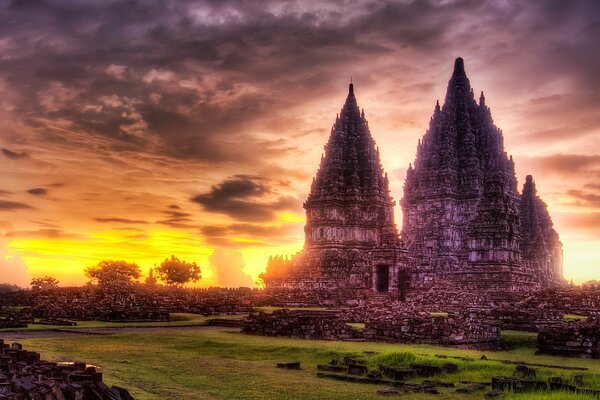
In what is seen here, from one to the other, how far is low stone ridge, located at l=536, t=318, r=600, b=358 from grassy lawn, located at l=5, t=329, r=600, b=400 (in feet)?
2.75

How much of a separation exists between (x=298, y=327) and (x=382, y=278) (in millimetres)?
23553

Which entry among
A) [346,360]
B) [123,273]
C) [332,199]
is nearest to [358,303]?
[332,199]

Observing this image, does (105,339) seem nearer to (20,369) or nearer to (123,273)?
(20,369)

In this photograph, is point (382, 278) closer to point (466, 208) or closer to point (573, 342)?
point (466, 208)

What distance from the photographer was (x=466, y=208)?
59.8 metres

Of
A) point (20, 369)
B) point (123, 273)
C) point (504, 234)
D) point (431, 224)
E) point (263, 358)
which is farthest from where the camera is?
point (123, 273)

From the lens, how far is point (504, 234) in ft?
167

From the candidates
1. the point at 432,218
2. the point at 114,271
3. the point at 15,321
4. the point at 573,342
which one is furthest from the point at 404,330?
the point at 114,271

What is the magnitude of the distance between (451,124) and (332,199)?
1331cm

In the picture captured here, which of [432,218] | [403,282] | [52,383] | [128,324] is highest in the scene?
[432,218]

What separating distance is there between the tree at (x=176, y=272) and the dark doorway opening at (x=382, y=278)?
215 ft

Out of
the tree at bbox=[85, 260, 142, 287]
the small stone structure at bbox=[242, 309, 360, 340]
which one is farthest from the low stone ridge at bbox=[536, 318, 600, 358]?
the tree at bbox=[85, 260, 142, 287]

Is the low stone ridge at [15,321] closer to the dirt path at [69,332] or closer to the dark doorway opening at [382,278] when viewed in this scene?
the dirt path at [69,332]

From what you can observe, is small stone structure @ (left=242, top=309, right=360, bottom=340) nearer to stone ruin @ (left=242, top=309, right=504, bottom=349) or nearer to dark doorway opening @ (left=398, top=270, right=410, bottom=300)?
stone ruin @ (left=242, top=309, right=504, bottom=349)
